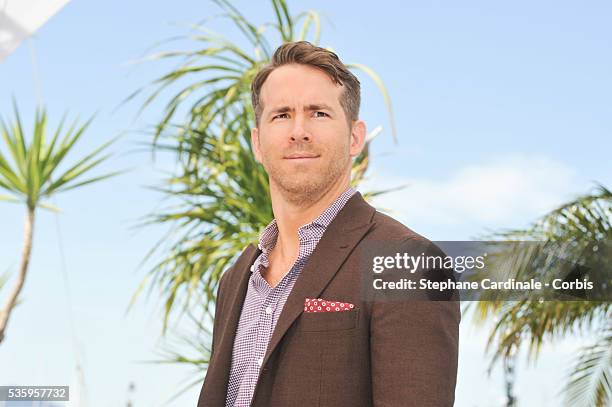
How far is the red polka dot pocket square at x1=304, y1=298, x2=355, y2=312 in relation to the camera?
4.73ft

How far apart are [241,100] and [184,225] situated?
2.97ft

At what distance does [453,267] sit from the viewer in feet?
5.54

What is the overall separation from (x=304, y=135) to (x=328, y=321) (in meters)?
0.40

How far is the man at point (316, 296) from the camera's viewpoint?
1385 mm

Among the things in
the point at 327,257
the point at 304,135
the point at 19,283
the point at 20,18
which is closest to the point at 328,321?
the point at 327,257

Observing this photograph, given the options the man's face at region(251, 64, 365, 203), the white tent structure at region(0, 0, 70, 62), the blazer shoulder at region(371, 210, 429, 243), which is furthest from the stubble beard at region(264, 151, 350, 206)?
the white tent structure at region(0, 0, 70, 62)

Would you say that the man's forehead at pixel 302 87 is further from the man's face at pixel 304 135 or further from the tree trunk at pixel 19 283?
the tree trunk at pixel 19 283

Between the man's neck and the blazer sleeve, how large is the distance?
30 cm

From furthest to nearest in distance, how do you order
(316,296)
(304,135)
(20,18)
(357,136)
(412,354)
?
1. (20,18)
2. (357,136)
3. (304,135)
4. (316,296)
5. (412,354)

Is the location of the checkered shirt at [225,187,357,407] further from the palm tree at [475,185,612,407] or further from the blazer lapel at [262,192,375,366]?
the palm tree at [475,185,612,407]

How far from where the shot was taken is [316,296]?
1481mm

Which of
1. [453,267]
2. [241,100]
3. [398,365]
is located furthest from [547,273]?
[398,365]

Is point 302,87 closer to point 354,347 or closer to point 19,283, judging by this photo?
point 354,347

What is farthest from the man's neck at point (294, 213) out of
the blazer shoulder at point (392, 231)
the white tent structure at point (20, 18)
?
the white tent structure at point (20, 18)
